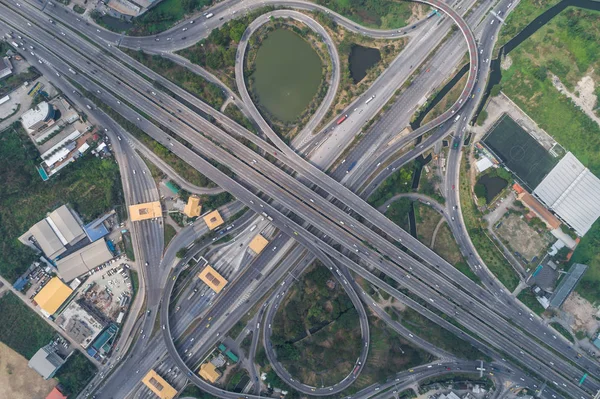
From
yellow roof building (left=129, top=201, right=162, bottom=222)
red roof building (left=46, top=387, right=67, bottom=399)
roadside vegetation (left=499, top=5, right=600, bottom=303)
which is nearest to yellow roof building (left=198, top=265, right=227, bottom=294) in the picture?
yellow roof building (left=129, top=201, right=162, bottom=222)

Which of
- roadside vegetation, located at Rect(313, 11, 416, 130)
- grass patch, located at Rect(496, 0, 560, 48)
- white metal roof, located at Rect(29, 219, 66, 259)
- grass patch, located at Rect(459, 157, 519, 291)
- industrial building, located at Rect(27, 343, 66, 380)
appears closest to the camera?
industrial building, located at Rect(27, 343, 66, 380)

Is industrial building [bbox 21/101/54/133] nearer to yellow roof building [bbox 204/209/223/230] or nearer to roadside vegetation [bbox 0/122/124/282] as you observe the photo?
roadside vegetation [bbox 0/122/124/282]

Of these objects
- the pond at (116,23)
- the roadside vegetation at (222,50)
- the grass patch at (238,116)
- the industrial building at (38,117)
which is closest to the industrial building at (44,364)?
the industrial building at (38,117)

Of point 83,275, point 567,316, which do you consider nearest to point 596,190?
point 567,316

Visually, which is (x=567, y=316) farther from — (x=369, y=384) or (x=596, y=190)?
(x=369, y=384)

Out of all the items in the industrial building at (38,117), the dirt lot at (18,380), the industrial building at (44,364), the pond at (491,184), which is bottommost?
the dirt lot at (18,380)

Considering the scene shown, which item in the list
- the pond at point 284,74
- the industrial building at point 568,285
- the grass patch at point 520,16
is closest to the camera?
the industrial building at point 568,285

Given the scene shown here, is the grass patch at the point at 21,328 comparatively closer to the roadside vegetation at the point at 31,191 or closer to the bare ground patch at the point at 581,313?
the roadside vegetation at the point at 31,191
